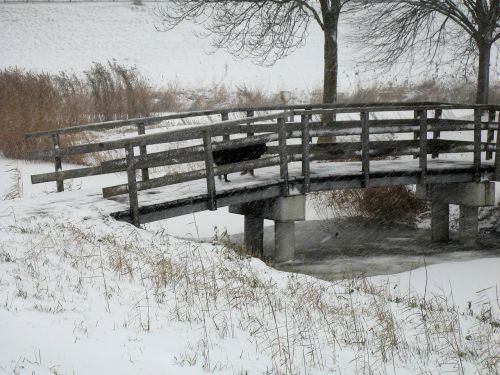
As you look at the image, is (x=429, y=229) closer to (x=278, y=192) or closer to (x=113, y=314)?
(x=278, y=192)

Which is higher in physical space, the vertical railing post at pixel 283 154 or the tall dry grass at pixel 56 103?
the tall dry grass at pixel 56 103

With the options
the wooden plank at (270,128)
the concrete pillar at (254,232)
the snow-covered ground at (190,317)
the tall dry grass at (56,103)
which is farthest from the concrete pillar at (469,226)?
the tall dry grass at (56,103)

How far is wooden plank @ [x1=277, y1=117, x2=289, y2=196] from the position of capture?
9969 millimetres

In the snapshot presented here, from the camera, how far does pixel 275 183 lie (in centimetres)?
1026

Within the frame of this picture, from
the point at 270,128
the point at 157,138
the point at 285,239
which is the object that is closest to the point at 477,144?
the point at 270,128

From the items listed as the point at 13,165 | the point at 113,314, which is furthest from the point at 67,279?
the point at 13,165

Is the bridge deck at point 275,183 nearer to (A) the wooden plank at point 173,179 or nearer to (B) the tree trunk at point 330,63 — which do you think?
(A) the wooden plank at point 173,179

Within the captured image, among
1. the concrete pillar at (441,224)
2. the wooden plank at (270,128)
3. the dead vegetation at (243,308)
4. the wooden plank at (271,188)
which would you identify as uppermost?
the wooden plank at (270,128)

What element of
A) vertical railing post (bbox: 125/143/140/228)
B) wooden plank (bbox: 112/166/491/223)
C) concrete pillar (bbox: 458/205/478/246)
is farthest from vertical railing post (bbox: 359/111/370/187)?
vertical railing post (bbox: 125/143/140/228)

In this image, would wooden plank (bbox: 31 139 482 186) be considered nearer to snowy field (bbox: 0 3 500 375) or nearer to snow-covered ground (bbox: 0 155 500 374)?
snowy field (bbox: 0 3 500 375)

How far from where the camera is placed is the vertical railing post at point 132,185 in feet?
27.4

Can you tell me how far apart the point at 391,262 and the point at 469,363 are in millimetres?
5949

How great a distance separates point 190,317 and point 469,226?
8463mm

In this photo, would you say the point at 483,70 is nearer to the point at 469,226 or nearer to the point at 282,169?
the point at 469,226
